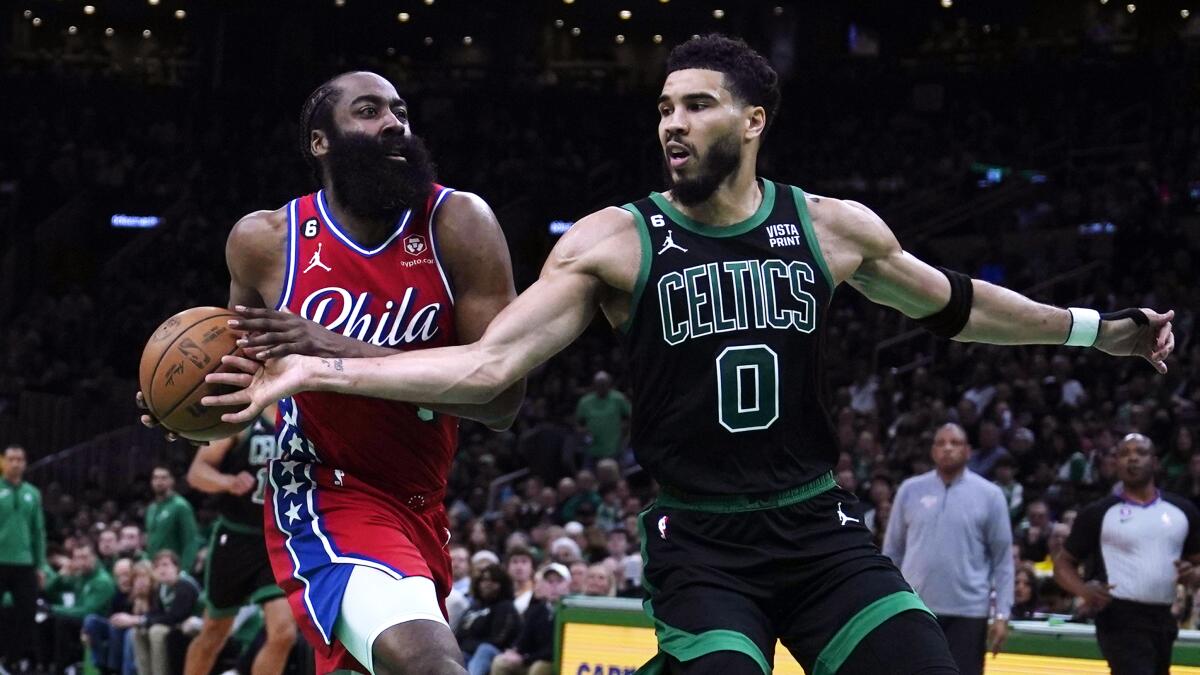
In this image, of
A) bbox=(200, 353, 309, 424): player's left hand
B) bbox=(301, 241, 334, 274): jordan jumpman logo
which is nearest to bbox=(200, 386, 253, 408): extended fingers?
bbox=(200, 353, 309, 424): player's left hand

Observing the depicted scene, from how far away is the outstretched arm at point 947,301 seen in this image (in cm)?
448

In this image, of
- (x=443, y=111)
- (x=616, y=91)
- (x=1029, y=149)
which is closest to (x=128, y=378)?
(x=443, y=111)

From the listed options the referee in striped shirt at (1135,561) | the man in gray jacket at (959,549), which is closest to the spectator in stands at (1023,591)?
the man in gray jacket at (959,549)

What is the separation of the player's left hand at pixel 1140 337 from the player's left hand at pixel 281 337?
2.19 metres

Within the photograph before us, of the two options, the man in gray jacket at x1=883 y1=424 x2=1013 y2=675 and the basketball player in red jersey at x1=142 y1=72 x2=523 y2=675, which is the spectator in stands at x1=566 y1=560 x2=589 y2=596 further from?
the basketball player in red jersey at x1=142 y1=72 x2=523 y2=675

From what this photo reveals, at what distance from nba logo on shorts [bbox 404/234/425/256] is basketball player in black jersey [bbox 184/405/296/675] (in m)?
4.20

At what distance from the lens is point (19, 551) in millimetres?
13539

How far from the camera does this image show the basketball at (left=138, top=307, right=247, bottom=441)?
4.46m

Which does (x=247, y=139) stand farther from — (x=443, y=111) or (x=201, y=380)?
(x=201, y=380)

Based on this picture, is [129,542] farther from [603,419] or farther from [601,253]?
[601,253]

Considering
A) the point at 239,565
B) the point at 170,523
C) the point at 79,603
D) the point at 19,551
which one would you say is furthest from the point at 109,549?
the point at 239,565

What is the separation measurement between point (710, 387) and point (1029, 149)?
2010 centimetres

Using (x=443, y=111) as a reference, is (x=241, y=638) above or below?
below

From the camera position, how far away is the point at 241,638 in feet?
42.9
